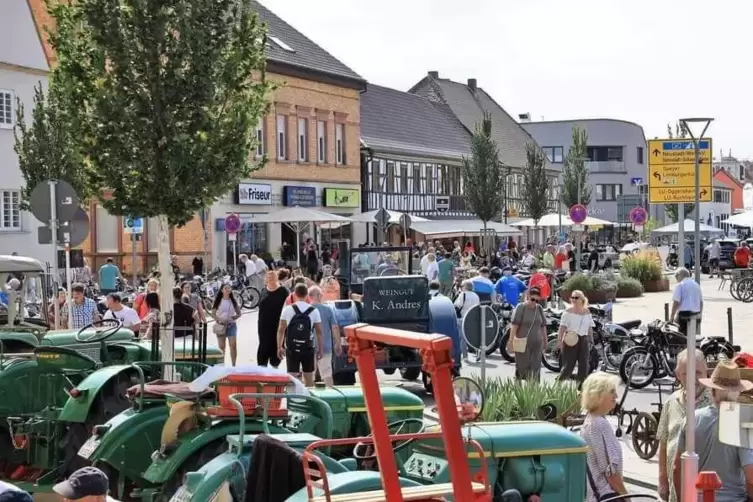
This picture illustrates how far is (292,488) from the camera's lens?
5.79 m

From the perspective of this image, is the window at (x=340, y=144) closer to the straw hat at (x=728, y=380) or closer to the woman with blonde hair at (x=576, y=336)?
the woman with blonde hair at (x=576, y=336)

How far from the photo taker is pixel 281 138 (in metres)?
47.6

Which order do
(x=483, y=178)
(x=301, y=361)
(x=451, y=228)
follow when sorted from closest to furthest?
(x=301, y=361) < (x=451, y=228) < (x=483, y=178)

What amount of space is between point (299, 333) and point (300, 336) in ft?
0.13

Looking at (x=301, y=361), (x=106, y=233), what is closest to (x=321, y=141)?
(x=106, y=233)

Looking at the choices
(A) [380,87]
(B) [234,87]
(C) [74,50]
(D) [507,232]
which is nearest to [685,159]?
(B) [234,87]

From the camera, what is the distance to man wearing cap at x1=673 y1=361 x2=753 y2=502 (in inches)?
252

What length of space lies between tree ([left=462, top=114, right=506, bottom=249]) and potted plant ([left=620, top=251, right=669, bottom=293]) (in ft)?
47.6

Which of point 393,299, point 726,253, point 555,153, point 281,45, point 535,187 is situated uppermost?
point 281,45

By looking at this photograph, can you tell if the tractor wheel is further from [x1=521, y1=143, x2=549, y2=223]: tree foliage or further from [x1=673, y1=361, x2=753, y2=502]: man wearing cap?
[x1=521, y1=143, x2=549, y2=223]: tree foliage

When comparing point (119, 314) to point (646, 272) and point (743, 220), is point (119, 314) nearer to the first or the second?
point (743, 220)

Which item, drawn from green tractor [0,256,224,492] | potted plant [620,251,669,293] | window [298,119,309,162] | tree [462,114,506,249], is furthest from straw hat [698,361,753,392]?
tree [462,114,506,249]

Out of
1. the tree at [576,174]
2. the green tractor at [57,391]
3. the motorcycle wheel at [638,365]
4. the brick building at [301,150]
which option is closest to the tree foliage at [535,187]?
the tree at [576,174]

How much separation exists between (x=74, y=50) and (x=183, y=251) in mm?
28706
